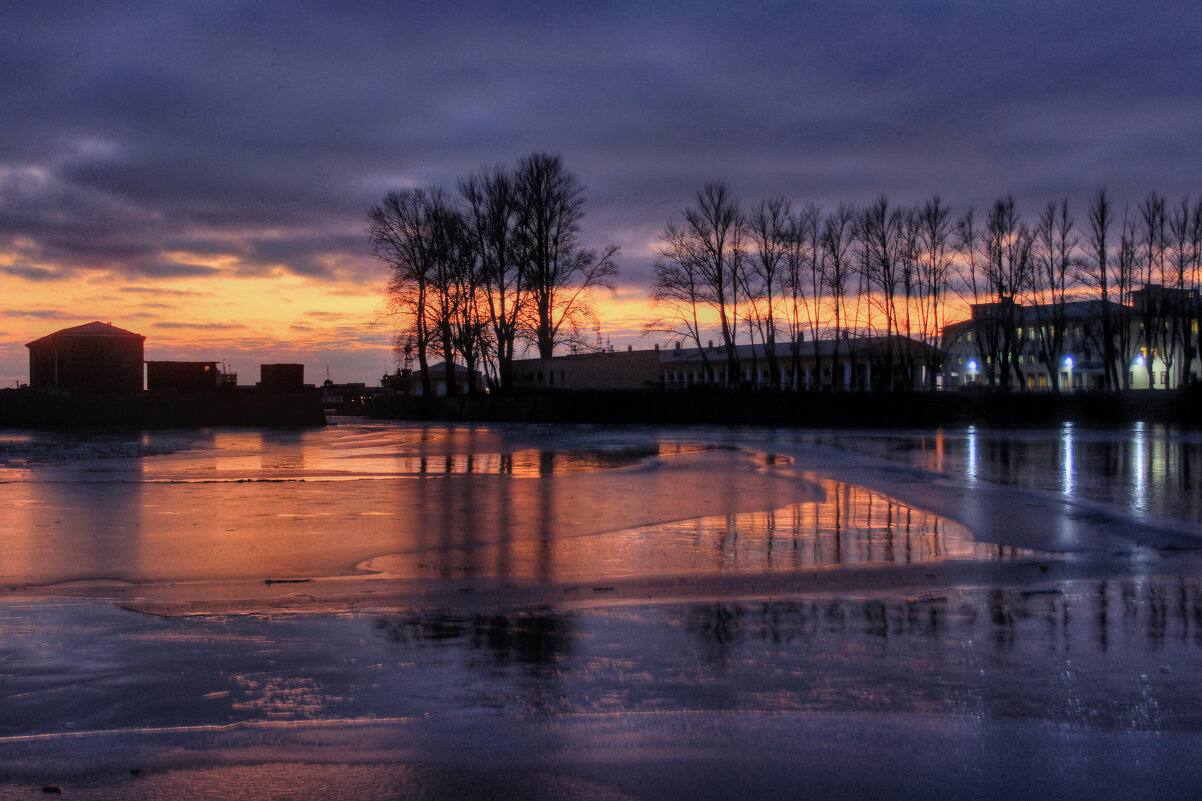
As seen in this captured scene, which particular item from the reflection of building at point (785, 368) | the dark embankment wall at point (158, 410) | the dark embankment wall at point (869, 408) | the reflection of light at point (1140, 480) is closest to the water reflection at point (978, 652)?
the reflection of light at point (1140, 480)

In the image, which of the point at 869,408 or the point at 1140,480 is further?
the point at 869,408

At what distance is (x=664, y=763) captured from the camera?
12.3ft

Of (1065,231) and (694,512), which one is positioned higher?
(1065,231)

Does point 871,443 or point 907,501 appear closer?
point 907,501

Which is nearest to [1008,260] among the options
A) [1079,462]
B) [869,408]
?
[869,408]

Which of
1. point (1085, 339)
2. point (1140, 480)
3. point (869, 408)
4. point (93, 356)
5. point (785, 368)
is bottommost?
point (1140, 480)

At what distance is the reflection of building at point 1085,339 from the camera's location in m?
68.1

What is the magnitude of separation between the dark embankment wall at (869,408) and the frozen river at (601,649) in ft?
129

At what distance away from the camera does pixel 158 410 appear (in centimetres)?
4578

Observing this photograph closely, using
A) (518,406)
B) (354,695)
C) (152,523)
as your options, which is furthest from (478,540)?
(518,406)

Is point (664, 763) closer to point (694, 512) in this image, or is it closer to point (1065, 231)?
point (694, 512)

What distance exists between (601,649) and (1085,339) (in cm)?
9772

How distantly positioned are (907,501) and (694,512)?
348 cm

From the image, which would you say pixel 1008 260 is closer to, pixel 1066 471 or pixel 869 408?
pixel 869 408
